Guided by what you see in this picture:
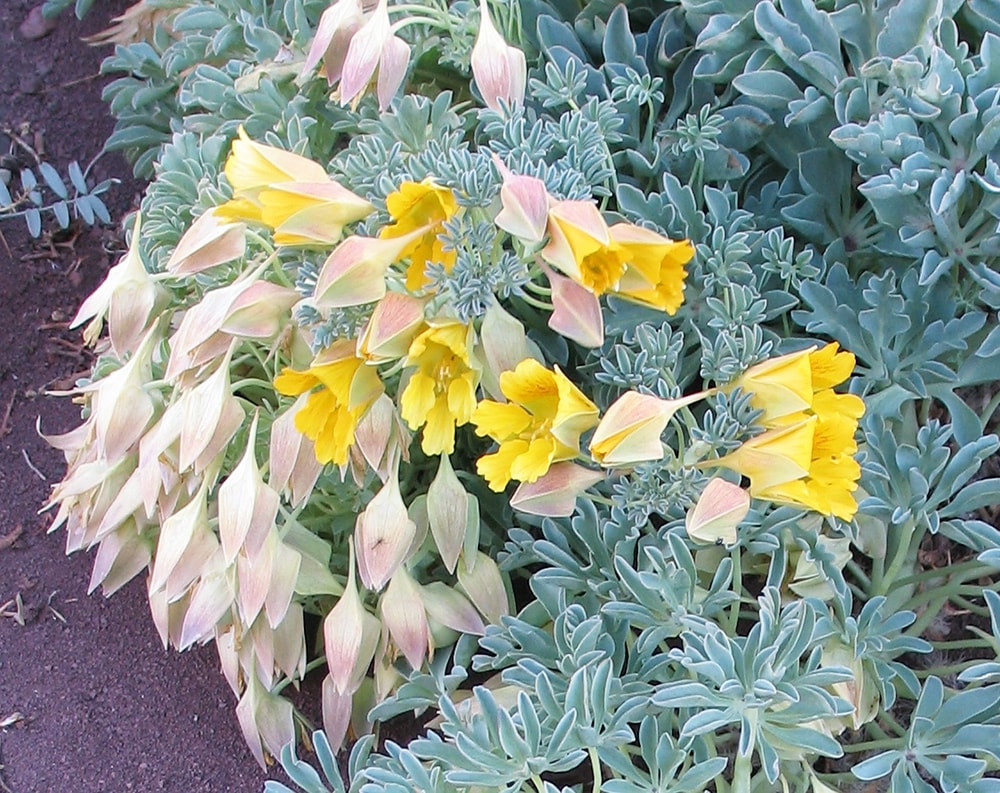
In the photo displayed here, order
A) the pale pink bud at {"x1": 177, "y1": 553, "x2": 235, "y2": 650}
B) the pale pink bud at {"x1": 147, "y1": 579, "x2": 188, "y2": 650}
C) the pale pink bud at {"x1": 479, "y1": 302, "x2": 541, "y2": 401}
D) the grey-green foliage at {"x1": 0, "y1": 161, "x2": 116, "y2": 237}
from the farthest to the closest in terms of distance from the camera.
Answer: the grey-green foliage at {"x1": 0, "y1": 161, "x2": 116, "y2": 237} < the pale pink bud at {"x1": 147, "y1": 579, "x2": 188, "y2": 650} < the pale pink bud at {"x1": 177, "y1": 553, "x2": 235, "y2": 650} < the pale pink bud at {"x1": 479, "y1": 302, "x2": 541, "y2": 401}

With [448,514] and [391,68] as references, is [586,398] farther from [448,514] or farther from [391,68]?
[391,68]

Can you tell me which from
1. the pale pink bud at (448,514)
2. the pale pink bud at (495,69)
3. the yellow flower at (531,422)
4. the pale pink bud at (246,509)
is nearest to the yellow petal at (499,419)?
the yellow flower at (531,422)

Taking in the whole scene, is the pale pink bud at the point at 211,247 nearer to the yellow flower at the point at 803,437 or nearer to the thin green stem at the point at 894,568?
the yellow flower at the point at 803,437

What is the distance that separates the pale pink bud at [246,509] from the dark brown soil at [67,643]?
0.48m

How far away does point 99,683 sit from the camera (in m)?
1.44

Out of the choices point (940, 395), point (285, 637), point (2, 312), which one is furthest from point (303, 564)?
point (2, 312)

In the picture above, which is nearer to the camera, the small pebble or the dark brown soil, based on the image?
the dark brown soil

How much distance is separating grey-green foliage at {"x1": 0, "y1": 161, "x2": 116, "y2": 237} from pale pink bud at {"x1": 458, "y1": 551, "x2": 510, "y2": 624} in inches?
41.4

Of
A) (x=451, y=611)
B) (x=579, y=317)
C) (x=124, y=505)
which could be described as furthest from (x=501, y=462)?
(x=124, y=505)

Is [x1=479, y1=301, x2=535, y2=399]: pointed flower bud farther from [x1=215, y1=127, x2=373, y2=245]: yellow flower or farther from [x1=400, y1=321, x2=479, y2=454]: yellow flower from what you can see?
[x1=215, y1=127, x2=373, y2=245]: yellow flower

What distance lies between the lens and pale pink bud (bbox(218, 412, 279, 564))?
0.99 metres

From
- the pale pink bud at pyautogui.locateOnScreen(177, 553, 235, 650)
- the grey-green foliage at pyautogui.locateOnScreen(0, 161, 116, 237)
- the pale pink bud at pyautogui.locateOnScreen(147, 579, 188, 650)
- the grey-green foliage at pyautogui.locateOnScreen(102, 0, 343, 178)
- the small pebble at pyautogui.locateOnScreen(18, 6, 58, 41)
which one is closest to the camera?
the pale pink bud at pyautogui.locateOnScreen(177, 553, 235, 650)

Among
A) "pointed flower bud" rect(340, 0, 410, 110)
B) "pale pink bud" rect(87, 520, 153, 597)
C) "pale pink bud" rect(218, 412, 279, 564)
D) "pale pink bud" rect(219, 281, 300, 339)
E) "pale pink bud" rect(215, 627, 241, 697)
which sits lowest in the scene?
"pale pink bud" rect(215, 627, 241, 697)

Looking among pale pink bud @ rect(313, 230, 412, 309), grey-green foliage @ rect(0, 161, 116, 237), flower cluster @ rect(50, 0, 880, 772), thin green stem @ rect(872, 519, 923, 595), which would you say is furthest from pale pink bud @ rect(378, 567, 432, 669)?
grey-green foliage @ rect(0, 161, 116, 237)
